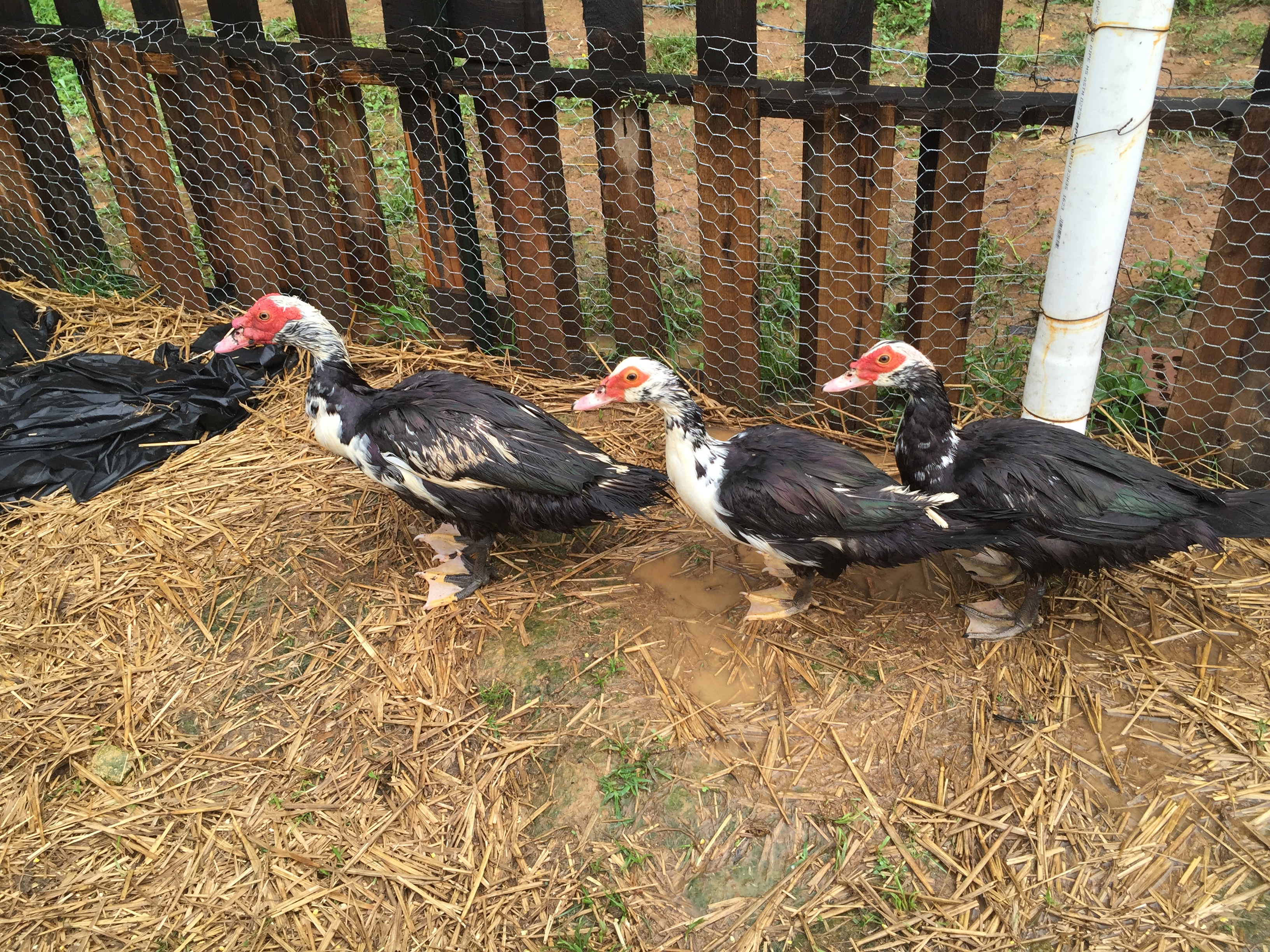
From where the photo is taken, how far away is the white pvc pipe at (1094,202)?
2.63 meters

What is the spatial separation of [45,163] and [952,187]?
16.4ft

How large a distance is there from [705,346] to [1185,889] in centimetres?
262

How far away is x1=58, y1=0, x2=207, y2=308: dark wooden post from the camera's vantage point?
14.8 feet

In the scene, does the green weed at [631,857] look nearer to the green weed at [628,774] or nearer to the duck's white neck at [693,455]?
the green weed at [628,774]

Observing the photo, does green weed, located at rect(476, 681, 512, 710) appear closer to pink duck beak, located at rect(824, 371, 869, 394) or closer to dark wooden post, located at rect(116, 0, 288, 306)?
pink duck beak, located at rect(824, 371, 869, 394)

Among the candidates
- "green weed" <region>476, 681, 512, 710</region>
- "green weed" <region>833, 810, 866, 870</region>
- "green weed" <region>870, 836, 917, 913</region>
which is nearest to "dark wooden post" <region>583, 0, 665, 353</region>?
"green weed" <region>476, 681, 512, 710</region>

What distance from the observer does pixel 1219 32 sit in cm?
612

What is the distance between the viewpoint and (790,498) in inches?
111

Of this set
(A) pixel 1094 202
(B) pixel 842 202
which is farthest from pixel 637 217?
(A) pixel 1094 202

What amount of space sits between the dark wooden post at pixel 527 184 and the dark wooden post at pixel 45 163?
2747mm

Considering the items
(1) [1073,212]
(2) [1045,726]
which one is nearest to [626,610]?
(2) [1045,726]

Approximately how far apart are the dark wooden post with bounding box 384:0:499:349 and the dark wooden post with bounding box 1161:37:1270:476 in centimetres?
299

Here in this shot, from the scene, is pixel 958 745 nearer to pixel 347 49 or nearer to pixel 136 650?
pixel 136 650

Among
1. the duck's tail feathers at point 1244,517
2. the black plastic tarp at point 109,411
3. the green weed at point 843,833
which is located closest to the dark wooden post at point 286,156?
the black plastic tarp at point 109,411
